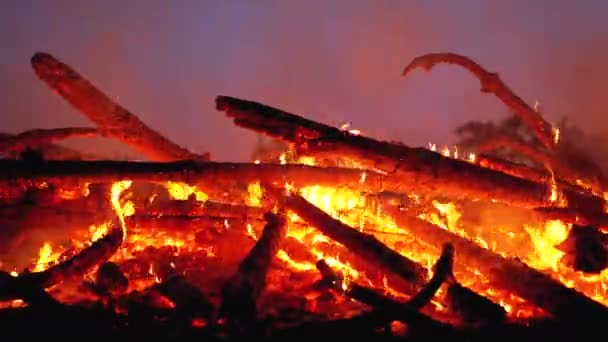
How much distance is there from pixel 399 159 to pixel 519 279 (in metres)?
1.39

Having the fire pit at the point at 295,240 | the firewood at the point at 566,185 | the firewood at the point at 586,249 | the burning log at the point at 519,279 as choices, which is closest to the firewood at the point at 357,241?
the fire pit at the point at 295,240

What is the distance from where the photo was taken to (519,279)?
424cm

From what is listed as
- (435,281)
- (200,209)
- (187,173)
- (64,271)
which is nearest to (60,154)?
(200,209)

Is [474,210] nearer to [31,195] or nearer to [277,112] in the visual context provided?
[277,112]

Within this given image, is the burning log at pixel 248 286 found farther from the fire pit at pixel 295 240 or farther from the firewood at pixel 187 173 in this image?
the firewood at pixel 187 173

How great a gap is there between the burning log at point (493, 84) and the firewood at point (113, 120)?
2.87 m

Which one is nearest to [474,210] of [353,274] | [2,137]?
[353,274]

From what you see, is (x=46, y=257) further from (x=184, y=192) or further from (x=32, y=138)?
(x=32, y=138)

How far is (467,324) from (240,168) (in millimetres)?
2526

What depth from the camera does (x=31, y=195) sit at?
591 cm

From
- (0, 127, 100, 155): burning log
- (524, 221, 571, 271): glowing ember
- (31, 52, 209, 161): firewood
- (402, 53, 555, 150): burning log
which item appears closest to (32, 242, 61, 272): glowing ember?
(0, 127, 100, 155): burning log

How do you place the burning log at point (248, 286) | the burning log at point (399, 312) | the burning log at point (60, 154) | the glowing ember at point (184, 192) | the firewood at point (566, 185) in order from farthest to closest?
the burning log at point (60, 154), the glowing ember at point (184, 192), the firewood at point (566, 185), the burning log at point (248, 286), the burning log at point (399, 312)

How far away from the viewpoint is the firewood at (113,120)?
6.55 m

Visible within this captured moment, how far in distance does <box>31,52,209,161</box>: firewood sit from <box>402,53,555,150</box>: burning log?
287 centimetres
